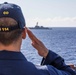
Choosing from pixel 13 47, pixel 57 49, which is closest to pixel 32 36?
pixel 13 47

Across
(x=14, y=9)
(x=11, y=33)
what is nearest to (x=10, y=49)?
(x=11, y=33)

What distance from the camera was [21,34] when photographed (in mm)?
3049

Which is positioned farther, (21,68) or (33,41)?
(33,41)

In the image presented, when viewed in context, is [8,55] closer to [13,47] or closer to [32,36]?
[13,47]

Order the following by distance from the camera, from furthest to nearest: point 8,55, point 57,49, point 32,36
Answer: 1. point 57,49
2. point 32,36
3. point 8,55

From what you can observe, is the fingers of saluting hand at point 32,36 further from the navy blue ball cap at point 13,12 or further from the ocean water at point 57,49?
the ocean water at point 57,49

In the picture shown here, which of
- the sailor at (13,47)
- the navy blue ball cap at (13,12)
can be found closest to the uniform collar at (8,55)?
the sailor at (13,47)

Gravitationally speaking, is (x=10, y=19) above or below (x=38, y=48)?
above

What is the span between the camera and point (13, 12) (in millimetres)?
3016

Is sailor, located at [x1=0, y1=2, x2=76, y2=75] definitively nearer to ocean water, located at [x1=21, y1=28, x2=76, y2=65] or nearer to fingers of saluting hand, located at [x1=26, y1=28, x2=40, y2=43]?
fingers of saluting hand, located at [x1=26, y1=28, x2=40, y2=43]

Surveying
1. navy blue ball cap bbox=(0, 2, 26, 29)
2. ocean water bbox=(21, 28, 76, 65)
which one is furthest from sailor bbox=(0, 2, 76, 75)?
ocean water bbox=(21, 28, 76, 65)

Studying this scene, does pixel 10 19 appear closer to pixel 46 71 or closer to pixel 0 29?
pixel 0 29

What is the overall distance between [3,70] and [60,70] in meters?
0.47

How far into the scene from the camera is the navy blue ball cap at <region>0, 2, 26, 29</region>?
297cm
